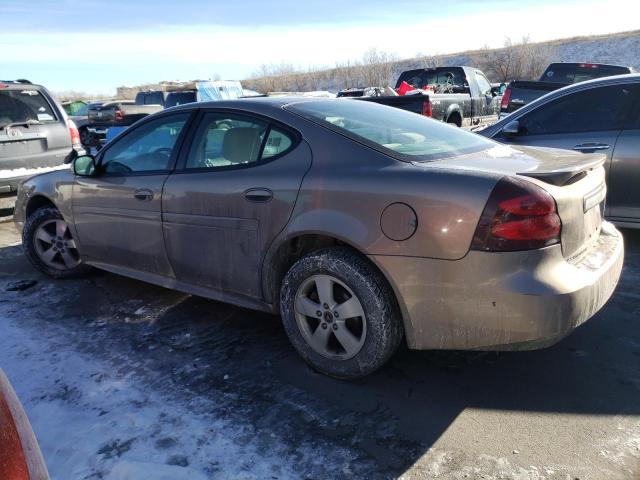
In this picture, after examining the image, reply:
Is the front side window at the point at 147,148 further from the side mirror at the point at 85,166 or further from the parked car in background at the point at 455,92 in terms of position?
the parked car in background at the point at 455,92

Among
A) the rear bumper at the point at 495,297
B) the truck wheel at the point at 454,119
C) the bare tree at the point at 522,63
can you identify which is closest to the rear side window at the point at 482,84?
the truck wheel at the point at 454,119

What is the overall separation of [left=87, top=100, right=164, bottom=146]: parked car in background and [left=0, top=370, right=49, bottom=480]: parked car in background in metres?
15.5

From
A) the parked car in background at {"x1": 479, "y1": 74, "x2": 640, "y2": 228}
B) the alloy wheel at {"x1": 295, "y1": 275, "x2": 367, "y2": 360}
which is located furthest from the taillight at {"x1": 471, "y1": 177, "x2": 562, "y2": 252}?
the parked car in background at {"x1": 479, "y1": 74, "x2": 640, "y2": 228}

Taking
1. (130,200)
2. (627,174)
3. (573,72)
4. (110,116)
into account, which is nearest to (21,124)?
(130,200)

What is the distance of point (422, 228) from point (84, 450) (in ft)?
6.21

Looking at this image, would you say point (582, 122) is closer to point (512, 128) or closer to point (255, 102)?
point (512, 128)

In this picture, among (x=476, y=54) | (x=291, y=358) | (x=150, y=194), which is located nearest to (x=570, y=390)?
(x=291, y=358)

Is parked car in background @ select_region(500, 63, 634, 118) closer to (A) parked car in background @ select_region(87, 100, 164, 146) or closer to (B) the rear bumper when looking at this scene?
(B) the rear bumper

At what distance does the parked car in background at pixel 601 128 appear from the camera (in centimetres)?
484

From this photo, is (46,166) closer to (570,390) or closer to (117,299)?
(117,299)

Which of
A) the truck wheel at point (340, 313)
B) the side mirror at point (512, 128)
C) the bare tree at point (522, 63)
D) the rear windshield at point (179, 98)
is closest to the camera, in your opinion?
the truck wheel at point (340, 313)

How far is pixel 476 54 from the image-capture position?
63.3 metres

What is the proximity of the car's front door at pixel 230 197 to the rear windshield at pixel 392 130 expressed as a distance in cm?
27

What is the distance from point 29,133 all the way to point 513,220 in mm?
6937
